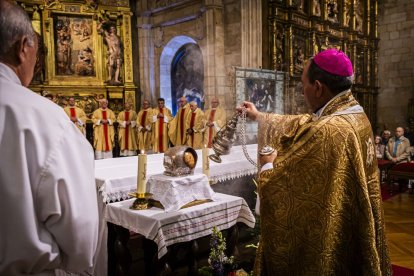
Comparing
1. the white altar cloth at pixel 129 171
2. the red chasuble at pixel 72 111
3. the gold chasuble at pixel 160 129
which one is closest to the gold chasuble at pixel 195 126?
the gold chasuble at pixel 160 129

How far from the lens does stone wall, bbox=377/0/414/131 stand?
13273 mm

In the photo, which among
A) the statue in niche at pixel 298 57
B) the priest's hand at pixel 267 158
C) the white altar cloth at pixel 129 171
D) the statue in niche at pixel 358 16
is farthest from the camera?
the statue in niche at pixel 358 16

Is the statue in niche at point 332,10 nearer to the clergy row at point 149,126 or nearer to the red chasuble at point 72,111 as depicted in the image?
the clergy row at point 149,126

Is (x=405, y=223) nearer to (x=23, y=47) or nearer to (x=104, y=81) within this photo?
(x=23, y=47)

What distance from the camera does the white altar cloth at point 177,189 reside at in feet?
8.79

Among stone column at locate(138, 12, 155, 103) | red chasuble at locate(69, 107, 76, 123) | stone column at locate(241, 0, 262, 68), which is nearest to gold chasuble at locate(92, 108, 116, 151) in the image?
red chasuble at locate(69, 107, 76, 123)

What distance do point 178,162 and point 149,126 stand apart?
8.46 m

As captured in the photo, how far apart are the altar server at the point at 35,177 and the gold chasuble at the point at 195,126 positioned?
868 cm

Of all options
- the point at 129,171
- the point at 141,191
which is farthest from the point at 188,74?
the point at 141,191

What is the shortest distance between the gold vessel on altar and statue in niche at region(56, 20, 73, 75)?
9.87m

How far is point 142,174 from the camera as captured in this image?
2682 millimetres

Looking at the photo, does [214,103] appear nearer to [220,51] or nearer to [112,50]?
[220,51]

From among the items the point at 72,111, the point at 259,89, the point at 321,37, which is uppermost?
the point at 321,37

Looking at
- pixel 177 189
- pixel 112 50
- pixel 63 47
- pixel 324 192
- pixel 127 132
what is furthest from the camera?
pixel 112 50
